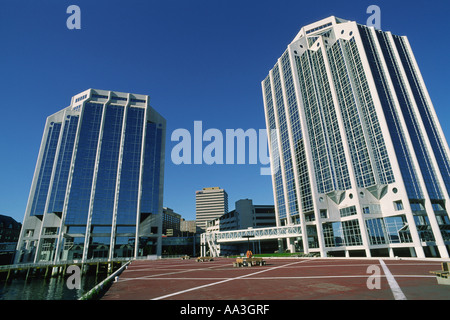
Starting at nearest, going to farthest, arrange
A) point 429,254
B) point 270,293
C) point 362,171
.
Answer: point 270,293
point 429,254
point 362,171

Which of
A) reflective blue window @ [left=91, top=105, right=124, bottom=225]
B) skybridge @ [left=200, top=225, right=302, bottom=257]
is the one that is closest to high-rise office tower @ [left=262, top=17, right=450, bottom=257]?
skybridge @ [left=200, top=225, right=302, bottom=257]

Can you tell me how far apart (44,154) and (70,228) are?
3391 centimetres

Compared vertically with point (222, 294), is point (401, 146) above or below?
above

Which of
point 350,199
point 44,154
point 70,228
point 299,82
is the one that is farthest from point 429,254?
point 44,154

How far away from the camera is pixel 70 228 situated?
77562mm

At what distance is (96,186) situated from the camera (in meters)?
80.2

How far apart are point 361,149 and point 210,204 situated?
138m

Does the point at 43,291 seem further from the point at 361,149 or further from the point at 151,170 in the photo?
the point at 361,149

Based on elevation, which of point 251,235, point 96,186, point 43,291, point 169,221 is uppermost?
point 96,186

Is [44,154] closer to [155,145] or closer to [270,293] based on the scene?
[155,145]

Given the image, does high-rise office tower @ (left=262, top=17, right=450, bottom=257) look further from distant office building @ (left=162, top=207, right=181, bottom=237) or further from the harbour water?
distant office building @ (left=162, top=207, right=181, bottom=237)

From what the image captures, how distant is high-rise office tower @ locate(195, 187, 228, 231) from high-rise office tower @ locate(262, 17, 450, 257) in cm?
10582

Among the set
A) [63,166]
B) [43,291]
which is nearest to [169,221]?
[63,166]
